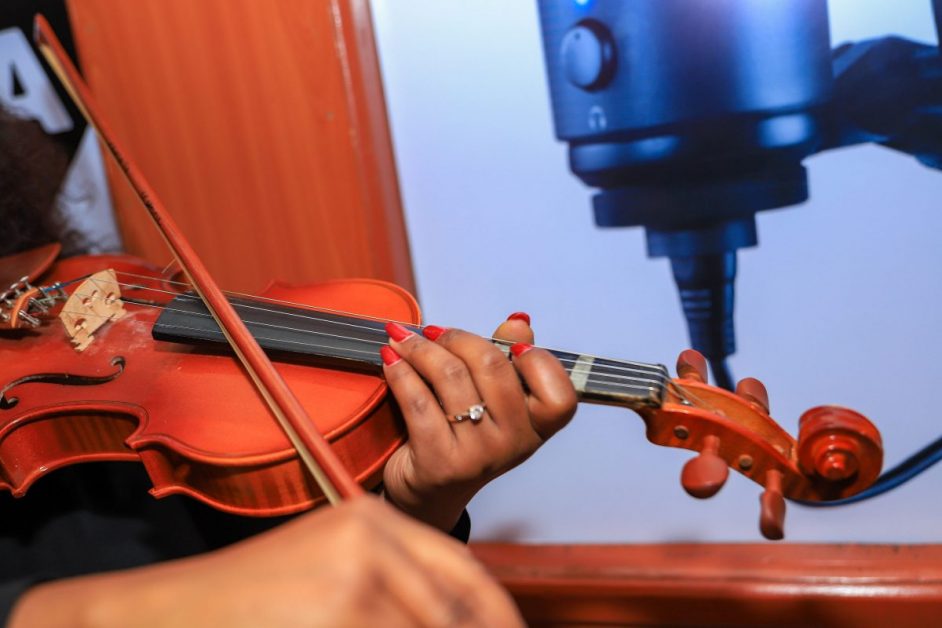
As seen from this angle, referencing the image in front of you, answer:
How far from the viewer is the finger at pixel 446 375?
2.15 ft

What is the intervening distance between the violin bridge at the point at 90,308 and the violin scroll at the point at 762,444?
0.58 m

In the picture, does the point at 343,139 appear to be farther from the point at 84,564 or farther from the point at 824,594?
the point at 824,594

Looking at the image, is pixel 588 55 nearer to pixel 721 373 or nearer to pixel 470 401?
pixel 721 373

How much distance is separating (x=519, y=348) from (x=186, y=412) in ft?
0.99

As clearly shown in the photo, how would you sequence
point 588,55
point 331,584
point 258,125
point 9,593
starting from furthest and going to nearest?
1. point 258,125
2. point 588,55
3. point 9,593
4. point 331,584

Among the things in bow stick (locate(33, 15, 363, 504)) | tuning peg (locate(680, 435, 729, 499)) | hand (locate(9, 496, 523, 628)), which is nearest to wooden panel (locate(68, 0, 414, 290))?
bow stick (locate(33, 15, 363, 504))

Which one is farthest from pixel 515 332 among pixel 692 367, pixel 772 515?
pixel 772 515

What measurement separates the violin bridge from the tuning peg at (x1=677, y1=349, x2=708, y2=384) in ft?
1.96

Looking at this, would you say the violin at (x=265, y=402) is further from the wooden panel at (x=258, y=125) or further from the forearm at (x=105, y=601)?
the wooden panel at (x=258, y=125)

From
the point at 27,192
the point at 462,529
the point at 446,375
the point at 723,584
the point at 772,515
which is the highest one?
the point at 27,192

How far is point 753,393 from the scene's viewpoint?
687mm

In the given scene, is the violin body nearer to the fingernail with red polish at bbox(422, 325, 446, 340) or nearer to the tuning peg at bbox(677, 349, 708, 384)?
the fingernail with red polish at bbox(422, 325, 446, 340)

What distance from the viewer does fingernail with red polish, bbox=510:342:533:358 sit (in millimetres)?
667

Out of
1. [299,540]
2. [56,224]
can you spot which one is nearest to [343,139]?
[56,224]
